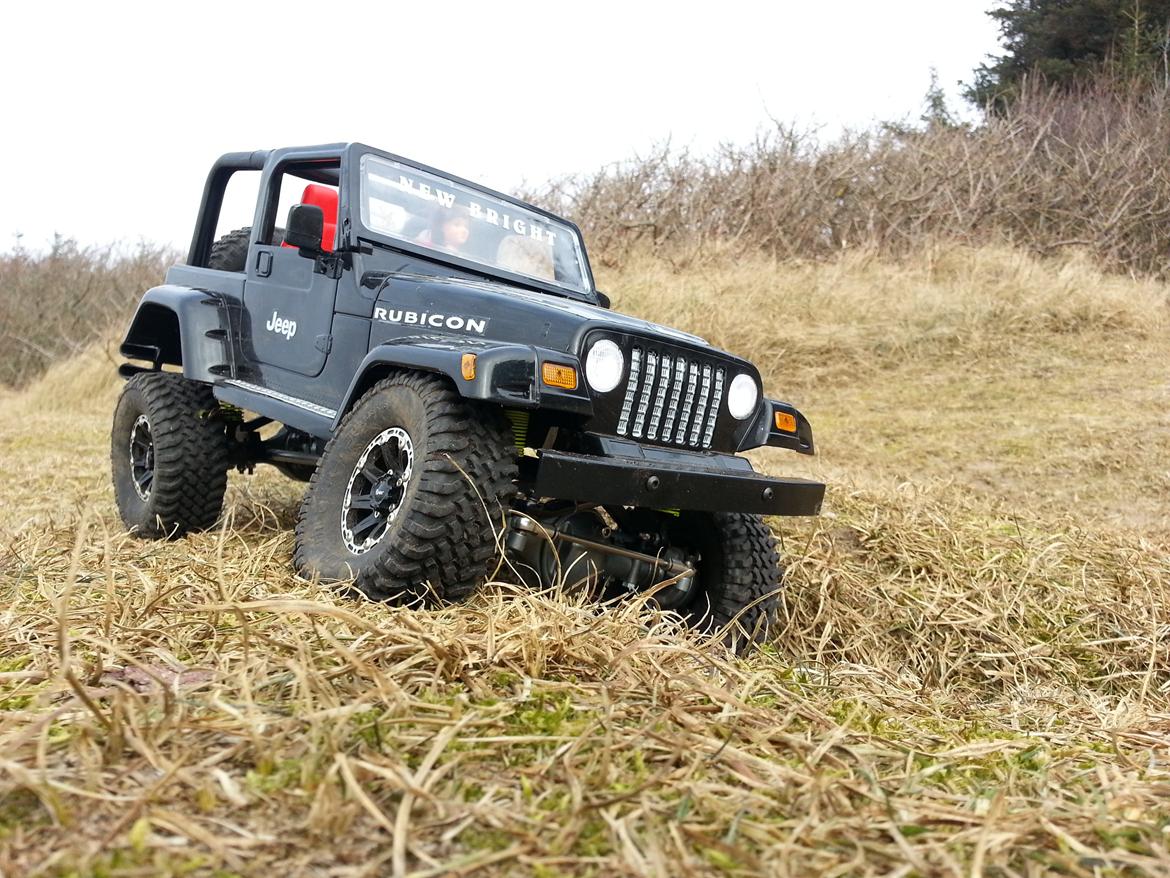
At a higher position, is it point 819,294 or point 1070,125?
point 1070,125

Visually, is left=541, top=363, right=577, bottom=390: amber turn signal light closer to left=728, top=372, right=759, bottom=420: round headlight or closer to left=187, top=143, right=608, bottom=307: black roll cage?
left=728, top=372, right=759, bottom=420: round headlight

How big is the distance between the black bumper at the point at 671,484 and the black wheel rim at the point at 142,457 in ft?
8.21

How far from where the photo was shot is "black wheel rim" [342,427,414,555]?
3277 millimetres

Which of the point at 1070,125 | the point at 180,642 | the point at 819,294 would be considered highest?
the point at 1070,125

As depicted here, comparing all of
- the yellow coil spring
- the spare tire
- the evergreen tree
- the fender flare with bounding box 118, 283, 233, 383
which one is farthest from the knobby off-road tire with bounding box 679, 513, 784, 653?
the evergreen tree

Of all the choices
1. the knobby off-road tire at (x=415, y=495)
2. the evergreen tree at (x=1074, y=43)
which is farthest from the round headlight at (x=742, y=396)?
the evergreen tree at (x=1074, y=43)

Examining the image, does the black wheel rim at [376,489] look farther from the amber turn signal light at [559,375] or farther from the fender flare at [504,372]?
the amber turn signal light at [559,375]

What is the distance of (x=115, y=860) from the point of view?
1.44 meters

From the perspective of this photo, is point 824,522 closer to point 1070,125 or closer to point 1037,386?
point 1037,386

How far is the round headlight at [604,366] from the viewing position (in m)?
3.29

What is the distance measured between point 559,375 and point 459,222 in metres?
1.62

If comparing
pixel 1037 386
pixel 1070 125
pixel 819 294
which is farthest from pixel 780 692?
pixel 1070 125

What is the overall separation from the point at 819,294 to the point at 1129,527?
597cm

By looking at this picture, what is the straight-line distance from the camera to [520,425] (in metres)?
3.53
